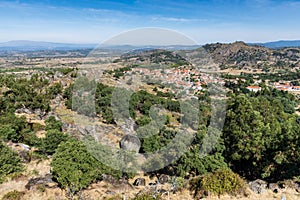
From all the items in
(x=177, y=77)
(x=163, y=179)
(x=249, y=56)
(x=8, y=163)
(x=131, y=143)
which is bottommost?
(x=163, y=179)

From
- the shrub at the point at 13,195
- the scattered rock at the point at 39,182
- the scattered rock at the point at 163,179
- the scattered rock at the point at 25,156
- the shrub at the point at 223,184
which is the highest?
the shrub at the point at 223,184

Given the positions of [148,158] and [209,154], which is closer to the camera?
[209,154]

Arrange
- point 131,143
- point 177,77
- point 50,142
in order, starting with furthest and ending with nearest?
point 177,77
point 131,143
point 50,142

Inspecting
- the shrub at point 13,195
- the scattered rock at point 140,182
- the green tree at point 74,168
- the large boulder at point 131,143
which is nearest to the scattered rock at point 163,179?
the scattered rock at point 140,182

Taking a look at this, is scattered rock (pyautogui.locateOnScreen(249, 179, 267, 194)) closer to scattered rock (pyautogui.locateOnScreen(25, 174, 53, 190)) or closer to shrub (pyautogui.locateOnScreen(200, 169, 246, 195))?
shrub (pyautogui.locateOnScreen(200, 169, 246, 195))

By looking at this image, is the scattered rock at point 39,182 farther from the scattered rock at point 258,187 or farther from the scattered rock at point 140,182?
the scattered rock at point 258,187

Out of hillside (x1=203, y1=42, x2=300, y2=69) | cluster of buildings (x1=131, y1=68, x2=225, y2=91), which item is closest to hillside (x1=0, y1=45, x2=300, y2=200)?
cluster of buildings (x1=131, y1=68, x2=225, y2=91)

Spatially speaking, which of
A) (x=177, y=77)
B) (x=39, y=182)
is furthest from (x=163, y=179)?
(x=177, y=77)

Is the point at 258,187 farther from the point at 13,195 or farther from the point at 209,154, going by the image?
the point at 13,195

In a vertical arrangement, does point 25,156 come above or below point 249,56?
below
